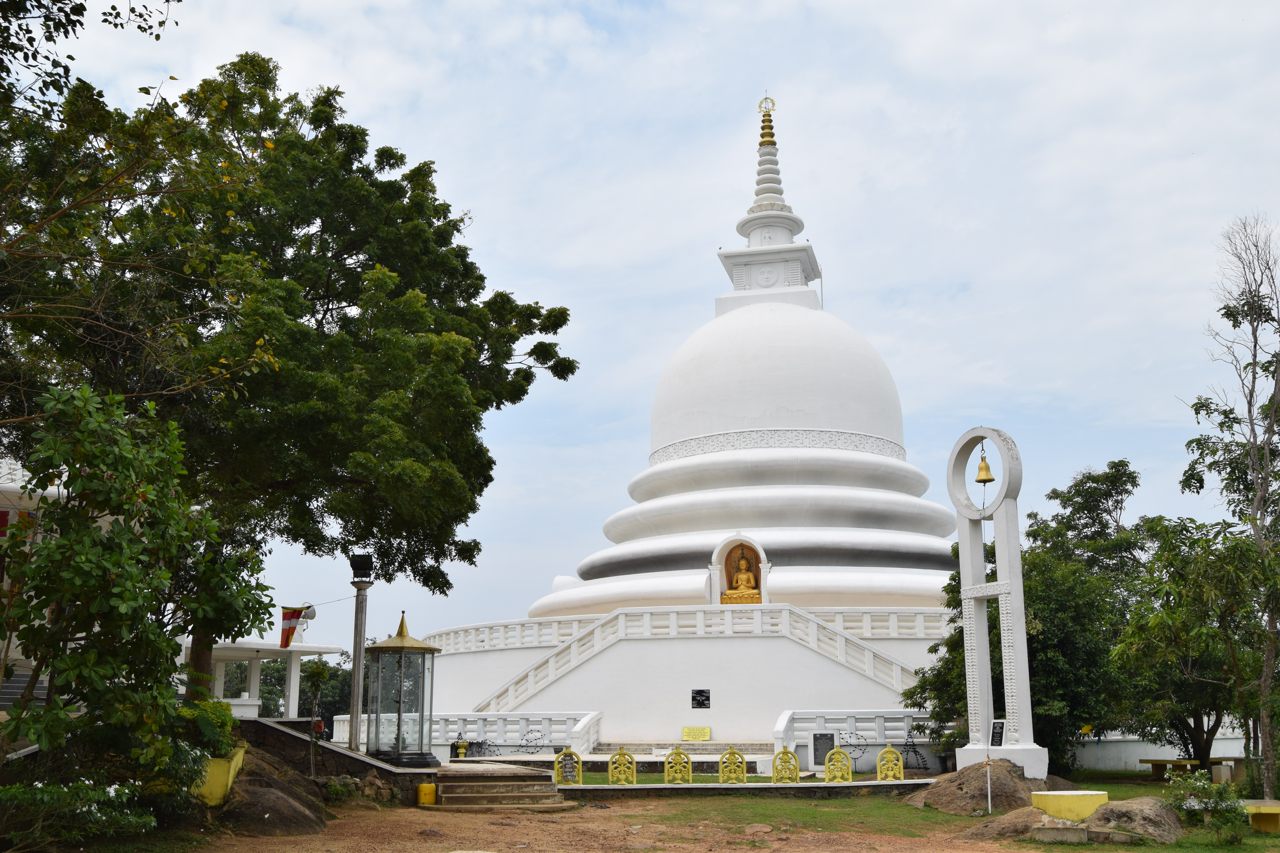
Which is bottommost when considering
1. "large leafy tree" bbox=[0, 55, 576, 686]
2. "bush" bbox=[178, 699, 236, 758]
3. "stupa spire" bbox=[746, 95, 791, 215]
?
"bush" bbox=[178, 699, 236, 758]

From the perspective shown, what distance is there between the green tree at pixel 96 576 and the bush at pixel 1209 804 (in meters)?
11.7

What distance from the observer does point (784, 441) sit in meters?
35.2

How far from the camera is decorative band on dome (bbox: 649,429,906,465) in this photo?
116 ft

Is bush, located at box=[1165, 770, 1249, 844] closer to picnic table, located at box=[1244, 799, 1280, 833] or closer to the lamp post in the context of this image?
picnic table, located at box=[1244, 799, 1280, 833]

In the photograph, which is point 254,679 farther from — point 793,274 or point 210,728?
point 210,728

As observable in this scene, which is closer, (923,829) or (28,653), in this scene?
(28,653)

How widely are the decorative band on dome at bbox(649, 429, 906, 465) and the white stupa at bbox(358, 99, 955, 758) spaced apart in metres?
0.05

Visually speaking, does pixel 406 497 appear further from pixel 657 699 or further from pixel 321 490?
pixel 657 699

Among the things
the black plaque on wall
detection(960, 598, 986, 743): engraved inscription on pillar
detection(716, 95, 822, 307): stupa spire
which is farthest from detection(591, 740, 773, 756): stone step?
detection(716, 95, 822, 307): stupa spire

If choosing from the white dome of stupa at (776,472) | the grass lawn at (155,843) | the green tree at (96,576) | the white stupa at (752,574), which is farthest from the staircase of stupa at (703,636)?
the green tree at (96,576)

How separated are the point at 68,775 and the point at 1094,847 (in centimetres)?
1079

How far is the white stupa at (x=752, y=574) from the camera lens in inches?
993

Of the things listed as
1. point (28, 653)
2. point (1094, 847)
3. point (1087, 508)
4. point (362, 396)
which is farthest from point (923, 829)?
point (1087, 508)

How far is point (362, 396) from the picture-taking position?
16078mm
